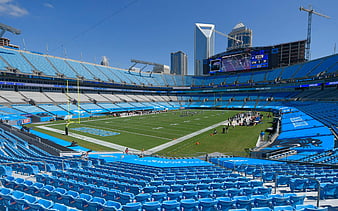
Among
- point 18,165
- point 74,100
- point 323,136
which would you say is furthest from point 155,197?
point 74,100

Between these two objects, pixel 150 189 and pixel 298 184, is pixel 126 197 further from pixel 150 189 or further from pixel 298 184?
pixel 298 184

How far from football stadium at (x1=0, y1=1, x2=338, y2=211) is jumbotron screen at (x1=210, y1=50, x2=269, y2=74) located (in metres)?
0.41

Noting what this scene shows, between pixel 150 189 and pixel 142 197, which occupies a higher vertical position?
pixel 142 197

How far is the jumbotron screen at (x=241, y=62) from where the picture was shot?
220ft

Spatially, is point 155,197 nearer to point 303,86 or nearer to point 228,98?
point 303,86


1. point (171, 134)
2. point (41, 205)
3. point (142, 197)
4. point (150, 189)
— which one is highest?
point (41, 205)

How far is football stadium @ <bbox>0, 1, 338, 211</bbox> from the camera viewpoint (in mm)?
5594

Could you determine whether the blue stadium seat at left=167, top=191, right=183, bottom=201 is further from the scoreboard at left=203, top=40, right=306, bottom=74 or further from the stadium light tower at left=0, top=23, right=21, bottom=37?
the scoreboard at left=203, top=40, right=306, bottom=74

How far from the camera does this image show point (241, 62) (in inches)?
2844

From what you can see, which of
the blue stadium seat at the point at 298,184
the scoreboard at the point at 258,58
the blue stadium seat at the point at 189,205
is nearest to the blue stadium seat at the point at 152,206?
the blue stadium seat at the point at 189,205

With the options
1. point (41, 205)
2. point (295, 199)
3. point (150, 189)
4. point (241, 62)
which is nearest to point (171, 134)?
point (150, 189)

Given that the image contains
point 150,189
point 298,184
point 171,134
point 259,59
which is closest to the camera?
point 150,189

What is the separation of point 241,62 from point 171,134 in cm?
5896

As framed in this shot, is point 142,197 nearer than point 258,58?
Yes
